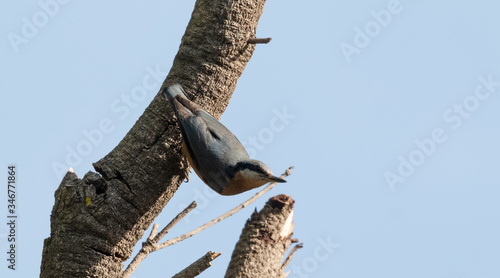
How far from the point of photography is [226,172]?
4016mm

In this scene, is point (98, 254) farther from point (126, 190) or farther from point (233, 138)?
point (233, 138)

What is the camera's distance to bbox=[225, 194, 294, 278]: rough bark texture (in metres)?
4.14

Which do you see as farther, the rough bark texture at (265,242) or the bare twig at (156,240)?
the rough bark texture at (265,242)

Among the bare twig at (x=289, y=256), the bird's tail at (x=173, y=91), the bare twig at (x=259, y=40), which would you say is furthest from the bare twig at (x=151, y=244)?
the bare twig at (x=259, y=40)

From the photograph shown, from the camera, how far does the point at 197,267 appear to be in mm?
3508

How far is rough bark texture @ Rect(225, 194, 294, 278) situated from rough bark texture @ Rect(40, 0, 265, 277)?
29.2 inches

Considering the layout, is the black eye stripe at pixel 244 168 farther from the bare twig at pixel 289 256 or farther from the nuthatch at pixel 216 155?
the bare twig at pixel 289 256

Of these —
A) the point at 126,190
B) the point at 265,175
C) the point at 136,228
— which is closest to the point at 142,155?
the point at 126,190

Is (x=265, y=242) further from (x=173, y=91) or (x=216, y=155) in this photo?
(x=173, y=91)

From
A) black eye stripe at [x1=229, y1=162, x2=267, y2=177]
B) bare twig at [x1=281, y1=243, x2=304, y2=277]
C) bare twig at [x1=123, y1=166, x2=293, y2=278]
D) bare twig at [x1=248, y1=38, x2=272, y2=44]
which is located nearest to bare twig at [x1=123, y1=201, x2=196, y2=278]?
bare twig at [x1=123, y1=166, x2=293, y2=278]

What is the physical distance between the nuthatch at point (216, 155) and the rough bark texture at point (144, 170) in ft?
0.31

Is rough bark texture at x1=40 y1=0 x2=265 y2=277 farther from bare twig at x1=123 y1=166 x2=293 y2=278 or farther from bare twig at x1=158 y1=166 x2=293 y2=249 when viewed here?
bare twig at x1=158 y1=166 x2=293 y2=249

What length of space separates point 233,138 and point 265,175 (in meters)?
0.35

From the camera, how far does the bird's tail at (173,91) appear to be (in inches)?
148
